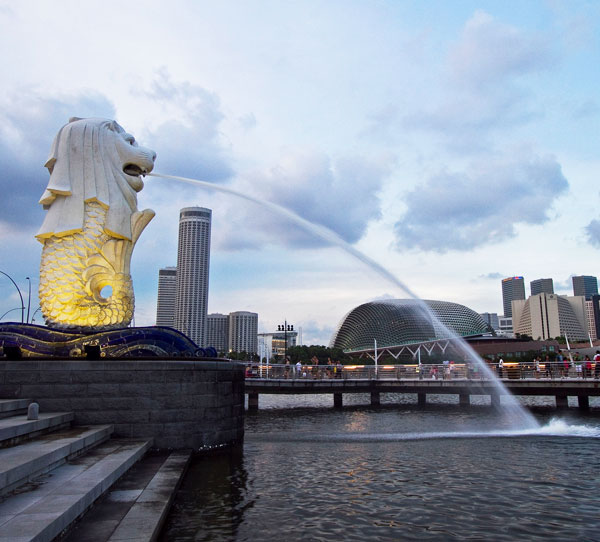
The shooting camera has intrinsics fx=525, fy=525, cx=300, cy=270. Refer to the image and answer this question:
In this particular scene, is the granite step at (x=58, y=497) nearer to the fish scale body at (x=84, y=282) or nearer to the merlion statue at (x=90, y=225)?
the fish scale body at (x=84, y=282)

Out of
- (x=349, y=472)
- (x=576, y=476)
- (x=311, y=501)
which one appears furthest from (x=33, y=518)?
(x=576, y=476)

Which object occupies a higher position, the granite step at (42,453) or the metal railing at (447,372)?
the metal railing at (447,372)

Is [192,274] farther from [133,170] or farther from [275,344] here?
[133,170]

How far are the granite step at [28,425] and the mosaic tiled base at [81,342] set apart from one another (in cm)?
196

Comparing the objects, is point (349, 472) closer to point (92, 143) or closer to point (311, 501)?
point (311, 501)

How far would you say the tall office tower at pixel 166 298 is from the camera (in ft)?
523

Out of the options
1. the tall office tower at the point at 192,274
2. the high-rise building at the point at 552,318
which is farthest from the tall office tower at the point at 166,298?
the high-rise building at the point at 552,318

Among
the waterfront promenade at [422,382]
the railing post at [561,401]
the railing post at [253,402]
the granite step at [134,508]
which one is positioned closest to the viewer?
the granite step at [134,508]

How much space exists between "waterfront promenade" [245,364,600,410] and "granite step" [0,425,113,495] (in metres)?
19.2

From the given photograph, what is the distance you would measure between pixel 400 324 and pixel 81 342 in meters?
86.0

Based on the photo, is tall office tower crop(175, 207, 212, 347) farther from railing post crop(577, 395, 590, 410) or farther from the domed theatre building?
railing post crop(577, 395, 590, 410)

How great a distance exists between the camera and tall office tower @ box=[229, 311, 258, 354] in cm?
14088

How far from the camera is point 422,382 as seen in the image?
29.5 m

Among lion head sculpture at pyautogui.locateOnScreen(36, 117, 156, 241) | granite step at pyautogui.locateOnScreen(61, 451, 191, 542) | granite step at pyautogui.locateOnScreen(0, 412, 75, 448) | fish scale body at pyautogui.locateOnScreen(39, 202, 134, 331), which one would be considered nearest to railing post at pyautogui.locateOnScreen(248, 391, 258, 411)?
fish scale body at pyautogui.locateOnScreen(39, 202, 134, 331)
